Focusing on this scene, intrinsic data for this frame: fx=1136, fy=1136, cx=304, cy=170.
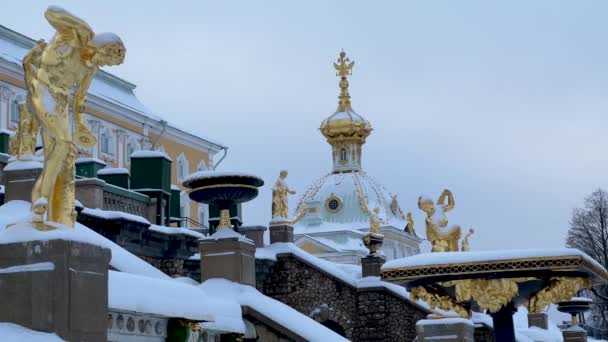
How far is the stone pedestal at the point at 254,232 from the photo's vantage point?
92.4ft

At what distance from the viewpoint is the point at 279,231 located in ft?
94.6

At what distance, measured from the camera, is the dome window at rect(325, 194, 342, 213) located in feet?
231

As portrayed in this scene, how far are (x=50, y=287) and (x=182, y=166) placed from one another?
145ft

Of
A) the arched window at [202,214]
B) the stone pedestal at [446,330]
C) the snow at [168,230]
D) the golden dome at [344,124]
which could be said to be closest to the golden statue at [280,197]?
the snow at [168,230]

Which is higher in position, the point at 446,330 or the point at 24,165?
the point at 24,165

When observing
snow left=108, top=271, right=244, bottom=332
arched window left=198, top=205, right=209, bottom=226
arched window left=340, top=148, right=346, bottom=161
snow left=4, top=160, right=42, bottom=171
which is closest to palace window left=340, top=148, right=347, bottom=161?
arched window left=340, top=148, right=346, bottom=161

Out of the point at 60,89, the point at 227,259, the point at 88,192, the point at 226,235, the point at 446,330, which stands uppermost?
the point at 88,192

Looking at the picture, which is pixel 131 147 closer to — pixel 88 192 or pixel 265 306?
pixel 88 192

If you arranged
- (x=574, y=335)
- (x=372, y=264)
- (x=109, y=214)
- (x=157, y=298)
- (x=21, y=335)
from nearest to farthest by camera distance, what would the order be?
(x=21, y=335) → (x=157, y=298) → (x=109, y=214) → (x=372, y=264) → (x=574, y=335)

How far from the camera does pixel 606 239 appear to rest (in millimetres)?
52375

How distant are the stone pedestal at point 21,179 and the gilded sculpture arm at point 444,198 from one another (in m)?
6.22

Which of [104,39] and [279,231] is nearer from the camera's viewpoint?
[104,39]

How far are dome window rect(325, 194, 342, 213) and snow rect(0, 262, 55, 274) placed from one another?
2401 inches

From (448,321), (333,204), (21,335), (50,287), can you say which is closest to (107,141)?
(333,204)
